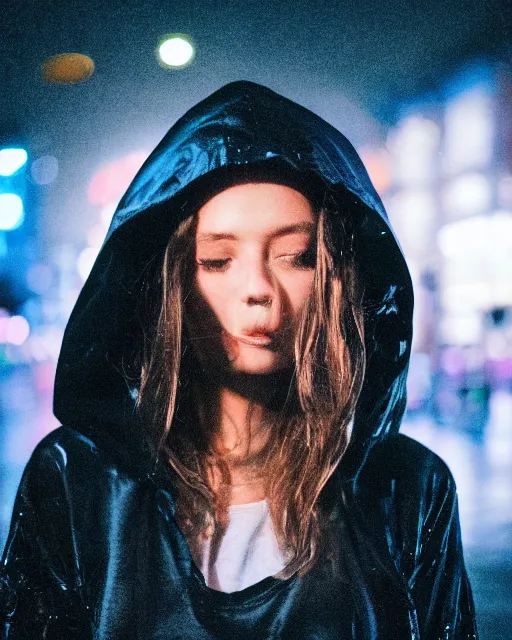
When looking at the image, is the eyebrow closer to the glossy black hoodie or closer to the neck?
the glossy black hoodie

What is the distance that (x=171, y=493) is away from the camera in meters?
0.83

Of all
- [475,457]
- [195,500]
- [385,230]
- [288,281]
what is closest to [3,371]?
[195,500]

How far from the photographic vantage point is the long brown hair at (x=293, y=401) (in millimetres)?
819

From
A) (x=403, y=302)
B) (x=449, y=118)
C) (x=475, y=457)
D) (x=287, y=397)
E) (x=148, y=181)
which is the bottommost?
(x=475, y=457)

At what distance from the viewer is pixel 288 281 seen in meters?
0.81

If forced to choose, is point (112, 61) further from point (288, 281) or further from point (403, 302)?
point (403, 302)

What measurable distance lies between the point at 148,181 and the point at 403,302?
0.40 m

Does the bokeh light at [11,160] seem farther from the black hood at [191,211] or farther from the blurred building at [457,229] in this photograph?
the blurred building at [457,229]

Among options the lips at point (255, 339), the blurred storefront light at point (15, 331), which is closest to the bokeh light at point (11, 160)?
the blurred storefront light at point (15, 331)

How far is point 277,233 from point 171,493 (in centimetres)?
39

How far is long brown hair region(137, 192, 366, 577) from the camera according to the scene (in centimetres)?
82

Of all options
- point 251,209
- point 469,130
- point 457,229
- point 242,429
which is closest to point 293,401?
point 242,429

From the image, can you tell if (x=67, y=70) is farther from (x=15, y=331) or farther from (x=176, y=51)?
(x=15, y=331)

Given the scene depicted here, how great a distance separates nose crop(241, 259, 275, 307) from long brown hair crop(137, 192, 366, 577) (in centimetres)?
7
